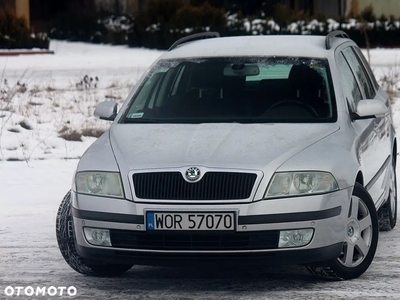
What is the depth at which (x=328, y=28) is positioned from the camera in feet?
101

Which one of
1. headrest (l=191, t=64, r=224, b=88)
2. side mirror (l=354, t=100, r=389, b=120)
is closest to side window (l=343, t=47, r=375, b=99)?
side mirror (l=354, t=100, r=389, b=120)

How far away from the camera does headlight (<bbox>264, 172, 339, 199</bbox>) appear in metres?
6.09

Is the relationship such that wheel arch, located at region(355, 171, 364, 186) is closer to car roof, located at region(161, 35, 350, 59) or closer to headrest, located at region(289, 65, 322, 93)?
headrest, located at region(289, 65, 322, 93)

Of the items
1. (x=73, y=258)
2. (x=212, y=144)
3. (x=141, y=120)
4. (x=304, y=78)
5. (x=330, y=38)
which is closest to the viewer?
(x=212, y=144)

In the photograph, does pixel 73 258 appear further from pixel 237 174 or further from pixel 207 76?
pixel 207 76

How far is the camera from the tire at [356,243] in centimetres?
646

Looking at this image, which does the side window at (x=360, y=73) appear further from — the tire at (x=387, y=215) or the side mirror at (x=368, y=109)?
the side mirror at (x=368, y=109)

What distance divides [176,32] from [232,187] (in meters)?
25.2

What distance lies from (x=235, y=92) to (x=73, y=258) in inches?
64.5

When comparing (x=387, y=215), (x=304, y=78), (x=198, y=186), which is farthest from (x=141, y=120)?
(x=387, y=215)

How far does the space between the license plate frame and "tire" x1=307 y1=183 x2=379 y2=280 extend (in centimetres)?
70

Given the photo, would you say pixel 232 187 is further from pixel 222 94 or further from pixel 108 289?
pixel 222 94

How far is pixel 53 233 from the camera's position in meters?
8.43

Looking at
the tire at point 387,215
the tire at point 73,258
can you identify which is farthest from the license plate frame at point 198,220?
the tire at point 387,215
